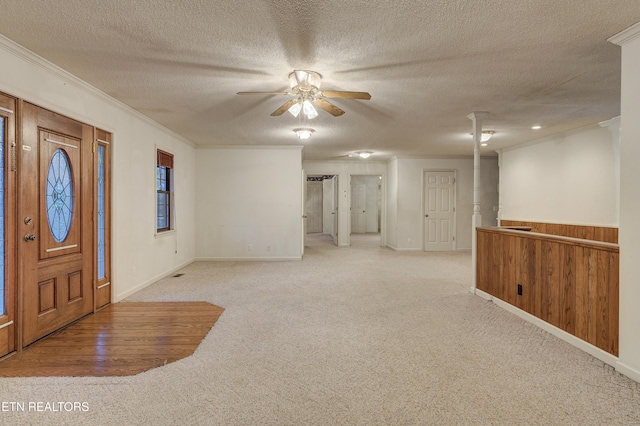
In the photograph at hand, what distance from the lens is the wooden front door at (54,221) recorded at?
271cm

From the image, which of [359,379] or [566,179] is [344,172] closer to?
[566,179]

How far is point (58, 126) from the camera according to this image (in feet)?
10.0

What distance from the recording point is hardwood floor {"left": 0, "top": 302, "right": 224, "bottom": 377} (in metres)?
2.37

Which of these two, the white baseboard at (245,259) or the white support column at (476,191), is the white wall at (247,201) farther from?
the white support column at (476,191)

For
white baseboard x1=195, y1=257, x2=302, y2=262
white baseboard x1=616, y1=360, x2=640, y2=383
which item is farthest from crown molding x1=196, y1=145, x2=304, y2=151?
white baseboard x1=616, y1=360, x2=640, y2=383

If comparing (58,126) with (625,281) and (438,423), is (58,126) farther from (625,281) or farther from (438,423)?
(625,281)

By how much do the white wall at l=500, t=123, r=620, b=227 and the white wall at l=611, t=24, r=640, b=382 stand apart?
11.2 feet

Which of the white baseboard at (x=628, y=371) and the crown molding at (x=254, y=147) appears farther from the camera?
the crown molding at (x=254, y=147)

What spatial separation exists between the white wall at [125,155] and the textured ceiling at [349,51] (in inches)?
6.5

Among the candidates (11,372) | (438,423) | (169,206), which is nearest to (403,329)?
(438,423)

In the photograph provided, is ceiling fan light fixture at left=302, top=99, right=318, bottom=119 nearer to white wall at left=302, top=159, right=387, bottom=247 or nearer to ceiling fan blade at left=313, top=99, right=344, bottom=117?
ceiling fan blade at left=313, top=99, right=344, bottom=117

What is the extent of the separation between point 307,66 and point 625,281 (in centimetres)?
289

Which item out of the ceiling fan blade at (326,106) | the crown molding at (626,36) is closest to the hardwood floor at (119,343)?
the ceiling fan blade at (326,106)

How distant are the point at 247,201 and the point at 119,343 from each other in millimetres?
4230
